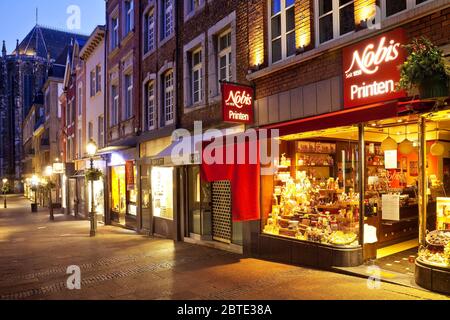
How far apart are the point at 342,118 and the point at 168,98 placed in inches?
362

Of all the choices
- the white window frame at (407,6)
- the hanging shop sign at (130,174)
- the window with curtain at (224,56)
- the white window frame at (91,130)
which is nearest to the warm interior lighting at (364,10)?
the white window frame at (407,6)

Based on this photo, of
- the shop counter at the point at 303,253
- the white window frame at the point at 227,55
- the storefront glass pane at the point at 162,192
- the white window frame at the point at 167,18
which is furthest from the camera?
the white window frame at the point at 167,18

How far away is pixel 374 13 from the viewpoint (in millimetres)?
7598

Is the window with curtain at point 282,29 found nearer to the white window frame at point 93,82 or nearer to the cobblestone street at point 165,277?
the cobblestone street at point 165,277

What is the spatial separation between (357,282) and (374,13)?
495 centimetres

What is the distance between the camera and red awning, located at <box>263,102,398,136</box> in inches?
271

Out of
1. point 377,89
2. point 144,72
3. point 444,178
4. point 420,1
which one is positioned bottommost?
point 444,178

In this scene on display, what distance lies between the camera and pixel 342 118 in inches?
298

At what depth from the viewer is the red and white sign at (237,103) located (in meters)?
9.70

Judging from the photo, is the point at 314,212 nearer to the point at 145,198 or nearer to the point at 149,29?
the point at 145,198

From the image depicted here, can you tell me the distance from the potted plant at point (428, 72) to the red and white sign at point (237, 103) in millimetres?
4460

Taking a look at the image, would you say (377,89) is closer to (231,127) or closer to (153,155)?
(231,127)

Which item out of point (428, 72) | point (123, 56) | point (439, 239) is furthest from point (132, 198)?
point (428, 72)
